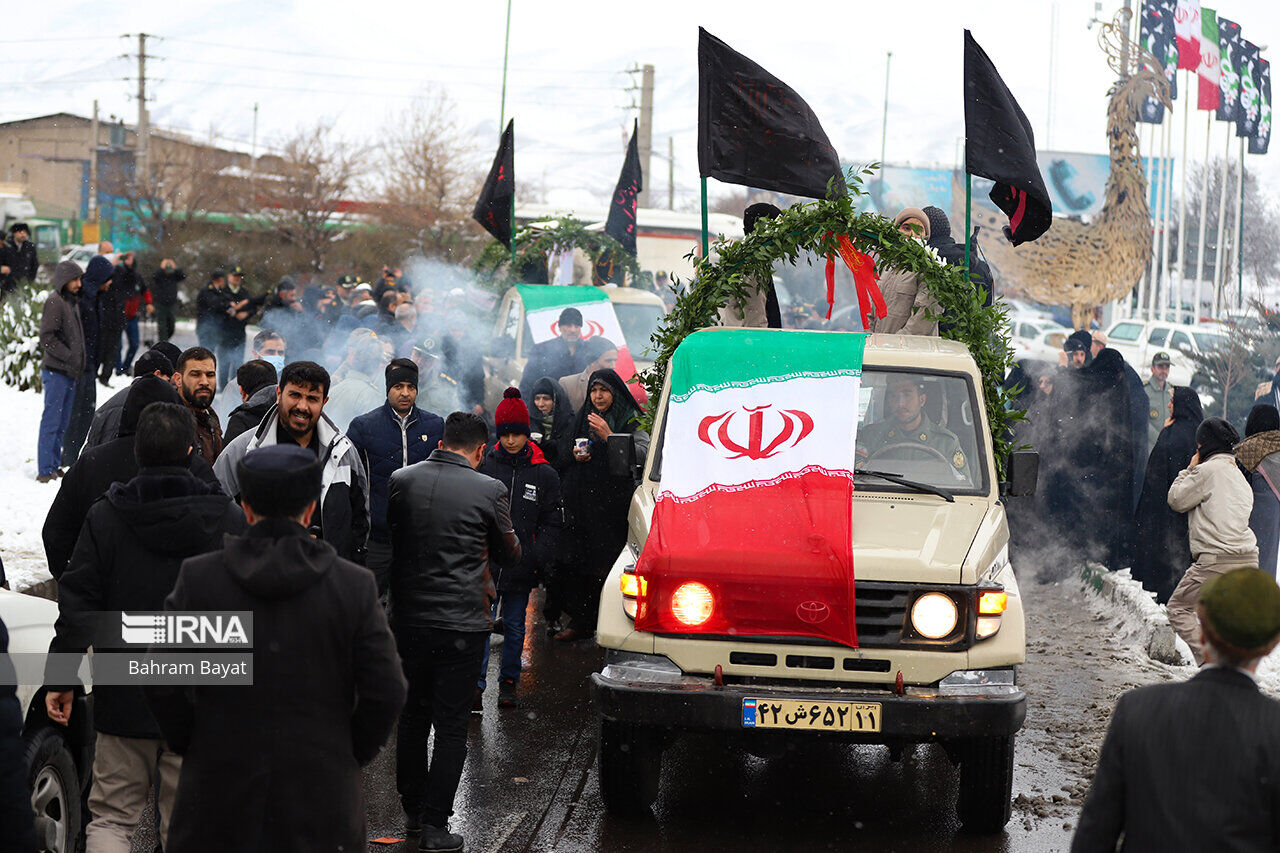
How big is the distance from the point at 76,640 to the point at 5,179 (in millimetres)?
86361

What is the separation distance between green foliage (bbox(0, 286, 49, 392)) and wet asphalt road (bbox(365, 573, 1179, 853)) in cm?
1071

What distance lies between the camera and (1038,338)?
118 ft

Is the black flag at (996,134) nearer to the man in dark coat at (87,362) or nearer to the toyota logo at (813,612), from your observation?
the toyota logo at (813,612)

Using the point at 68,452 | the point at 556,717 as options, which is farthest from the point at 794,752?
the point at 68,452

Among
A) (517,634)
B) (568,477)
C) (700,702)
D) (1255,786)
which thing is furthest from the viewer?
(568,477)

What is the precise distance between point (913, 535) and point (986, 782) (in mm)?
1126

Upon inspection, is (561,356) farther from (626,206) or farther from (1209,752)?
(1209,752)

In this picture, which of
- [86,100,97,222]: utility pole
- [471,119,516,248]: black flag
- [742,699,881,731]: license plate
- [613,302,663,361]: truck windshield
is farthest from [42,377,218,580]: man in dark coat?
[86,100,97,222]: utility pole

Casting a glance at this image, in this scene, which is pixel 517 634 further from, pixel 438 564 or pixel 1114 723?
pixel 1114 723

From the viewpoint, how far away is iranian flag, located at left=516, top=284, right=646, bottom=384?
48.0ft

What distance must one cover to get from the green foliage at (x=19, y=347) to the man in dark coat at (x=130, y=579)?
13.3 metres

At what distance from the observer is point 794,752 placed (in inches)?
299

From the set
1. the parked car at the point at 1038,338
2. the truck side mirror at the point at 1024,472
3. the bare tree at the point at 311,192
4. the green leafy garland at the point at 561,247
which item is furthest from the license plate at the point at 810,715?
the bare tree at the point at 311,192

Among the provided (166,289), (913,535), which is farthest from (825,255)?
(166,289)
